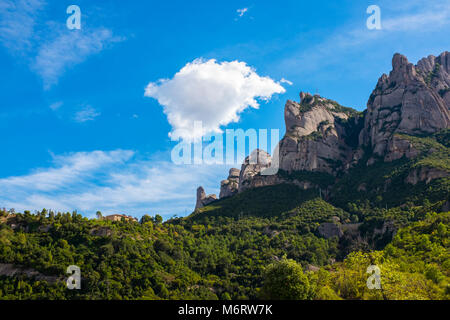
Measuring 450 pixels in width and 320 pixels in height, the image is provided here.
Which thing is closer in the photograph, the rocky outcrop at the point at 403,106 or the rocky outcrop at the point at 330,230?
the rocky outcrop at the point at 330,230

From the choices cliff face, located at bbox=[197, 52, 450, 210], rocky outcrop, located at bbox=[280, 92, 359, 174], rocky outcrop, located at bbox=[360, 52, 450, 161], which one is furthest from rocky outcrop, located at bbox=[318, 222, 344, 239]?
rocky outcrop, located at bbox=[280, 92, 359, 174]

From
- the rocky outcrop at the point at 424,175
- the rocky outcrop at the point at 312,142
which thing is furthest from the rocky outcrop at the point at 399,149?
the rocky outcrop at the point at 312,142

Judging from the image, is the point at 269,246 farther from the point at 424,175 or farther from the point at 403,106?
the point at 403,106

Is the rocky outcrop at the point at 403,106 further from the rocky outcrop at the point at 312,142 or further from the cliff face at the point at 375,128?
the rocky outcrop at the point at 312,142

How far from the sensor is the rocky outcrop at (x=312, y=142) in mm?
173500

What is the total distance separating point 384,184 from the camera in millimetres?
135750

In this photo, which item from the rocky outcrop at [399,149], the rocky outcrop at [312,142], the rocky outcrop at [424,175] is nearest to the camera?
the rocky outcrop at [424,175]

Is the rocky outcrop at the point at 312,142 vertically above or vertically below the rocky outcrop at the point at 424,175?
above

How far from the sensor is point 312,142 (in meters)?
176

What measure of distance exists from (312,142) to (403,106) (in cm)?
4377

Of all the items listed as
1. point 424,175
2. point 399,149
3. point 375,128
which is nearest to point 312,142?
point 375,128

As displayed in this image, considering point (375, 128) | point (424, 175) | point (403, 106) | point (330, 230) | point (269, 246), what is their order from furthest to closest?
point (375, 128) → point (403, 106) → point (330, 230) → point (424, 175) → point (269, 246)

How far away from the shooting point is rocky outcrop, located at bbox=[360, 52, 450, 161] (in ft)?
520
